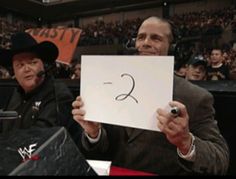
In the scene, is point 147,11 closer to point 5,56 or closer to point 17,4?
point 17,4

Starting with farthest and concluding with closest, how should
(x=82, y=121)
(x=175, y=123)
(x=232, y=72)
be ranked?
1. (x=232, y=72)
2. (x=82, y=121)
3. (x=175, y=123)

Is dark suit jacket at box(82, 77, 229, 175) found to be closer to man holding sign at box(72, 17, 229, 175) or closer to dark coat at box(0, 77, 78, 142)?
man holding sign at box(72, 17, 229, 175)

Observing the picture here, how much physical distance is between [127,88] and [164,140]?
274mm

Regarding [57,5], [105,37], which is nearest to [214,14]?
[105,37]

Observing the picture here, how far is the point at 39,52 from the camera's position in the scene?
4.53ft

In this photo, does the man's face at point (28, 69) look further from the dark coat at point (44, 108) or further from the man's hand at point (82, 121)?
the man's hand at point (82, 121)

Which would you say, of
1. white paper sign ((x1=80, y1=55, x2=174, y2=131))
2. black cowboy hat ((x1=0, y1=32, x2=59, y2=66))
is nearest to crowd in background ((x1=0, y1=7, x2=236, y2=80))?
black cowboy hat ((x1=0, y1=32, x2=59, y2=66))

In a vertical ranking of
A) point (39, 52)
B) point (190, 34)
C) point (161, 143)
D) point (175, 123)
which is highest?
point (190, 34)

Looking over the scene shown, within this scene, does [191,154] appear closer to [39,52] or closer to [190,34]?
[39,52]

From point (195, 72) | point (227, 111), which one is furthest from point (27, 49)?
point (195, 72)

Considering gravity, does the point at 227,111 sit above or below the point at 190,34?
below

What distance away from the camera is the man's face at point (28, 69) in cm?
135

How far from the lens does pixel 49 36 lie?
6.07 ft

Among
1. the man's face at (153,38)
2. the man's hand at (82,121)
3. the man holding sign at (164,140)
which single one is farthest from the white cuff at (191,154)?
the man's face at (153,38)
